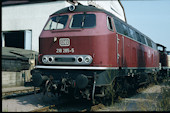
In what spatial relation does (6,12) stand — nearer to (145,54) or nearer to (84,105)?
(145,54)

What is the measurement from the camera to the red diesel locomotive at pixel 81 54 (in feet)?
22.7

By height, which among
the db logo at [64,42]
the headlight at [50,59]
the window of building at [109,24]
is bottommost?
the headlight at [50,59]

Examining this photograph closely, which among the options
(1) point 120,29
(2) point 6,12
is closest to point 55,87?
(1) point 120,29

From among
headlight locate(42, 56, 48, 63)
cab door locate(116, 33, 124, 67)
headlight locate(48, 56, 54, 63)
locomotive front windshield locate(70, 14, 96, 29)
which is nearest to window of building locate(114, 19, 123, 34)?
cab door locate(116, 33, 124, 67)

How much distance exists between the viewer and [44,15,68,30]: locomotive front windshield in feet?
25.7

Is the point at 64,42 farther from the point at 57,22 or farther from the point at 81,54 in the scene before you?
the point at 57,22

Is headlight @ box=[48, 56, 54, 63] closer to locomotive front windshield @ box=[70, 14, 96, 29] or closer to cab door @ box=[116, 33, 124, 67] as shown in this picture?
locomotive front windshield @ box=[70, 14, 96, 29]

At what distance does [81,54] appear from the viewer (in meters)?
7.13

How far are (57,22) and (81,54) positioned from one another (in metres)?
1.73

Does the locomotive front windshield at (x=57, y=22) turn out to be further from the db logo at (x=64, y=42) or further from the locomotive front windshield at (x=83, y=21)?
the db logo at (x=64, y=42)

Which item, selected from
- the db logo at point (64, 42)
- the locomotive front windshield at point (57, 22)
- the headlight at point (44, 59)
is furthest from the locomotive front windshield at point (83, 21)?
the headlight at point (44, 59)

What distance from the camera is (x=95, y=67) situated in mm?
6836

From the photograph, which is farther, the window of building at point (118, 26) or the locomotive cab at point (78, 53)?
the window of building at point (118, 26)

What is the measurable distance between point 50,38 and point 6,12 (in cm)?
1561
